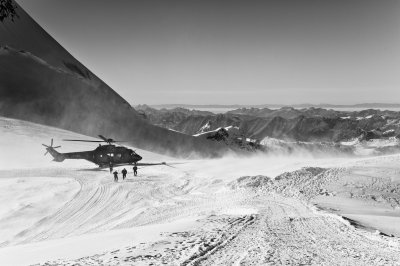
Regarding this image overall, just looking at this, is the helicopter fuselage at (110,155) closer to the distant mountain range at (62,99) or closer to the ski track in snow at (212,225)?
the ski track in snow at (212,225)

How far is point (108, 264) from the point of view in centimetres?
1073

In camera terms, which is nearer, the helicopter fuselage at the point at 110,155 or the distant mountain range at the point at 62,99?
the helicopter fuselage at the point at 110,155

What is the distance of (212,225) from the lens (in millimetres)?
16484

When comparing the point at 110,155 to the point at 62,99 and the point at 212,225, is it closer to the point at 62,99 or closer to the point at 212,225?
the point at 212,225

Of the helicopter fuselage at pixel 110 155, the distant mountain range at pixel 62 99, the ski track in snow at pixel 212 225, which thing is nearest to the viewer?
the ski track in snow at pixel 212 225

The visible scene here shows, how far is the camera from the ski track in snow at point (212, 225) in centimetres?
1167

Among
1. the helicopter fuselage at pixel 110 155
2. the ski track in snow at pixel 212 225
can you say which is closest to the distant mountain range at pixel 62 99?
the helicopter fuselage at pixel 110 155

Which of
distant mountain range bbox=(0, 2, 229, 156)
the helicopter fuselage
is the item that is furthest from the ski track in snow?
distant mountain range bbox=(0, 2, 229, 156)

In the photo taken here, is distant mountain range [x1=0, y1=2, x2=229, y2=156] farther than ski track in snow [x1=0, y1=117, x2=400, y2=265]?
Yes

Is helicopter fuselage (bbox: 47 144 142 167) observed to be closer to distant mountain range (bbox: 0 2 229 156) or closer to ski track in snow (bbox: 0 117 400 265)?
ski track in snow (bbox: 0 117 400 265)

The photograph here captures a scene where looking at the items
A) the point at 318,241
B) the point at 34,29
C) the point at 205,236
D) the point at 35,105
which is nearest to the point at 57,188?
the point at 205,236

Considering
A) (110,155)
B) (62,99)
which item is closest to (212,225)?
(110,155)

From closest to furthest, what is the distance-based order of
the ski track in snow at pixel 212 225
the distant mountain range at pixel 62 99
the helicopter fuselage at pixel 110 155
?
the ski track in snow at pixel 212 225 < the helicopter fuselage at pixel 110 155 < the distant mountain range at pixel 62 99

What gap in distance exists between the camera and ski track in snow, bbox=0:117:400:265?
11.7m
